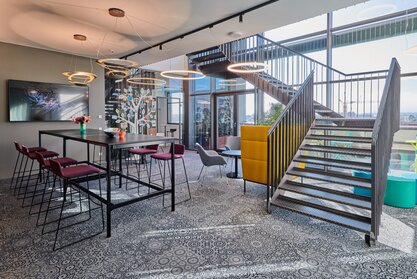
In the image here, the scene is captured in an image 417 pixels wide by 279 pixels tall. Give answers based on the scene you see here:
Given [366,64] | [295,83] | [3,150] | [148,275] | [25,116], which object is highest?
[366,64]

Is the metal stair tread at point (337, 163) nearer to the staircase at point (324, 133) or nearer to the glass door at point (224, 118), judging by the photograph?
the staircase at point (324, 133)

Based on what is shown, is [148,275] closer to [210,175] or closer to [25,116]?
[210,175]

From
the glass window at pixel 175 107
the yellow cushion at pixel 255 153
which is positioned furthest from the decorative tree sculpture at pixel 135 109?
the yellow cushion at pixel 255 153

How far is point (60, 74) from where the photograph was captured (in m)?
6.00

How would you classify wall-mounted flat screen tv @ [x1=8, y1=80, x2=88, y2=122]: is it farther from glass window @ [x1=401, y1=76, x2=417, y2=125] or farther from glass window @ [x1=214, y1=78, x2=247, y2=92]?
glass window @ [x1=401, y1=76, x2=417, y2=125]

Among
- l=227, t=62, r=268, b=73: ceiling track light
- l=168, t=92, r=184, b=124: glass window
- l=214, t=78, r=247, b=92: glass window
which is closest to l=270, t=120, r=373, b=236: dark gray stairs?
l=227, t=62, r=268, b=73: ceiling track light

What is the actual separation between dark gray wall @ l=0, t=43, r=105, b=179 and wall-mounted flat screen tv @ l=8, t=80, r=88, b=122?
0.45ft

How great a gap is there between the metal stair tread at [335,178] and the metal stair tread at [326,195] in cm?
15

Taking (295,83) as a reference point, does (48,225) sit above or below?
A: below

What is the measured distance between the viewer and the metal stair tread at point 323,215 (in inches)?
106

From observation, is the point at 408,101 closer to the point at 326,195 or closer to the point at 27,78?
the point at 326,195

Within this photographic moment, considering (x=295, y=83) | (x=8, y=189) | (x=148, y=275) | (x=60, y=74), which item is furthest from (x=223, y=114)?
(x=148, y=275)

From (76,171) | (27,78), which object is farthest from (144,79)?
(76,171)

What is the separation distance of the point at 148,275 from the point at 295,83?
5.27 metres
